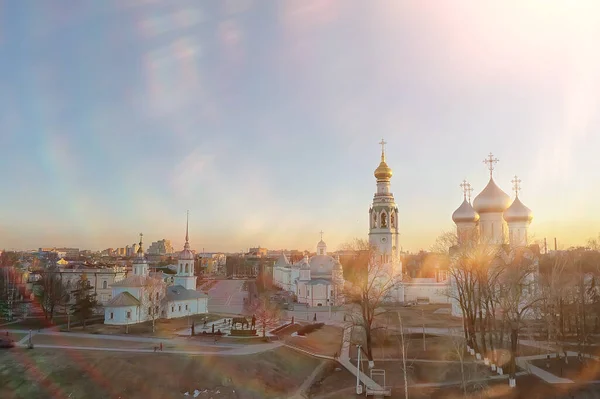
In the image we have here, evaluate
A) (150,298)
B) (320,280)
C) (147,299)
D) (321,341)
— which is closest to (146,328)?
(150,298)

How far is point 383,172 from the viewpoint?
5053 centimetres

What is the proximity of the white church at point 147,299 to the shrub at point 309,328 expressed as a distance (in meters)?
11.0

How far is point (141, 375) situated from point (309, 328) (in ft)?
52.6

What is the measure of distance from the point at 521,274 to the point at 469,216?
2010 cm

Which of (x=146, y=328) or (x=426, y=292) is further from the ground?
(x=426, y=292)

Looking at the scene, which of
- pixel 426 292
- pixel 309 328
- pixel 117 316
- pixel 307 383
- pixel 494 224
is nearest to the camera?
pixel 307 383

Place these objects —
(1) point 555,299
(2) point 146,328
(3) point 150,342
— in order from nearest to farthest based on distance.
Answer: (1) point 555,299 → (3) point 150,342 → (2) point 146,328

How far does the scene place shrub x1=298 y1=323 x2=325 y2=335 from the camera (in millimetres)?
34606

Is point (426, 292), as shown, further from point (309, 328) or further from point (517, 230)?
point (309, 328)

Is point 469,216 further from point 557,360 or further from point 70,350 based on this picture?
point 70,350

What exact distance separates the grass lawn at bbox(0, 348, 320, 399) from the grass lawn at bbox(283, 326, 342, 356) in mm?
3035

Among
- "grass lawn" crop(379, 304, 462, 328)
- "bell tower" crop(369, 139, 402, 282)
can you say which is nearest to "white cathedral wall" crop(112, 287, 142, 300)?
A: "grass lawn" crop(379, 304, 462, 328)

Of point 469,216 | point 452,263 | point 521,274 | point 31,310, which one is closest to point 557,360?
point 521,274

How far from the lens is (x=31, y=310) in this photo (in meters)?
44.2
